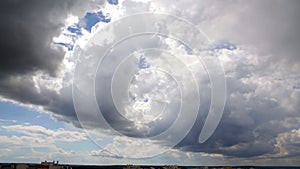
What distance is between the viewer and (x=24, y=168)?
162 metres

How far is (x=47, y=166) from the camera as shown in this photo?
16662cm

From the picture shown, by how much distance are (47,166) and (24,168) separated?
1159cm
